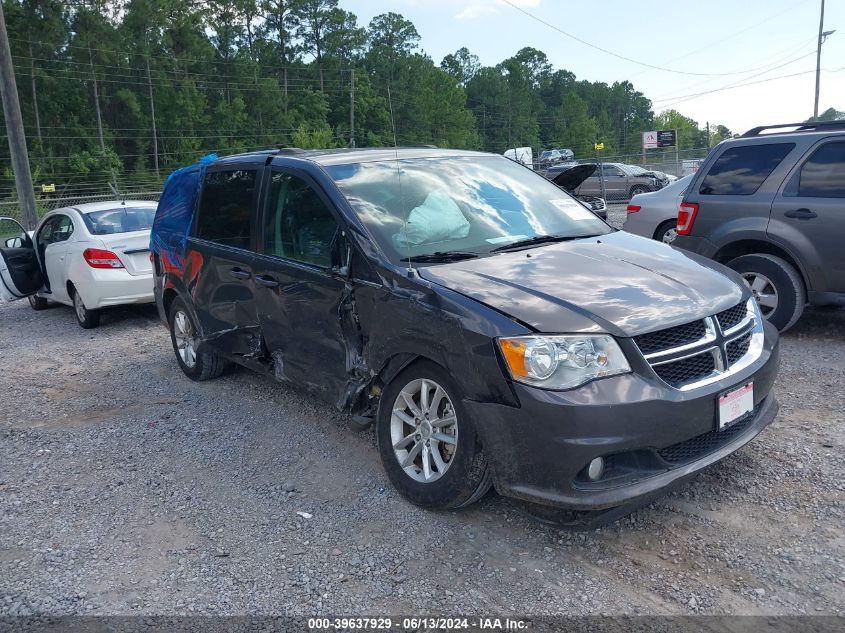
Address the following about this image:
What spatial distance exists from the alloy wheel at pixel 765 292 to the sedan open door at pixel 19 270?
846 cm

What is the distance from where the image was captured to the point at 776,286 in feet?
20.8

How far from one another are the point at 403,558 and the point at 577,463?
0.94m

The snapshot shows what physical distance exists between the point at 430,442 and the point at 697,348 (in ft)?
4.38

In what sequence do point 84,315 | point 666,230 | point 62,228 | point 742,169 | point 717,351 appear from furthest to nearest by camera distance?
point 666,230
point 62,228
point 84,315
point 742,169
point 717,351

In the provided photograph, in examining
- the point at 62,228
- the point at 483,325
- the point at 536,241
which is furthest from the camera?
the point at 62,228

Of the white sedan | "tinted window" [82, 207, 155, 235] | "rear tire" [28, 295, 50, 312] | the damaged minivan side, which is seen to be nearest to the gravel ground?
the damaged minivan side

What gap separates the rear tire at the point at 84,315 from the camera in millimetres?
8828

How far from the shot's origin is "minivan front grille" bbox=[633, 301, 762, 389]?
10.4 ft

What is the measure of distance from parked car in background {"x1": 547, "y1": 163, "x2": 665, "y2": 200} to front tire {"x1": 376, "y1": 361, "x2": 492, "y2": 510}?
77.9 feet

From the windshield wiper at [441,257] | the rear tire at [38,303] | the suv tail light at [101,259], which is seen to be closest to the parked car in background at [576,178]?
the windshield wiper at [441,257]

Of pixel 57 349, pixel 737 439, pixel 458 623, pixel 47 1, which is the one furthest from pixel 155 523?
pixel 47 1

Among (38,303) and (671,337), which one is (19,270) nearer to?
(38,303)

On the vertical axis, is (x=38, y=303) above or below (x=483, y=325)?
below

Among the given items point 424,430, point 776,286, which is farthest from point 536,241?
point 776,286
